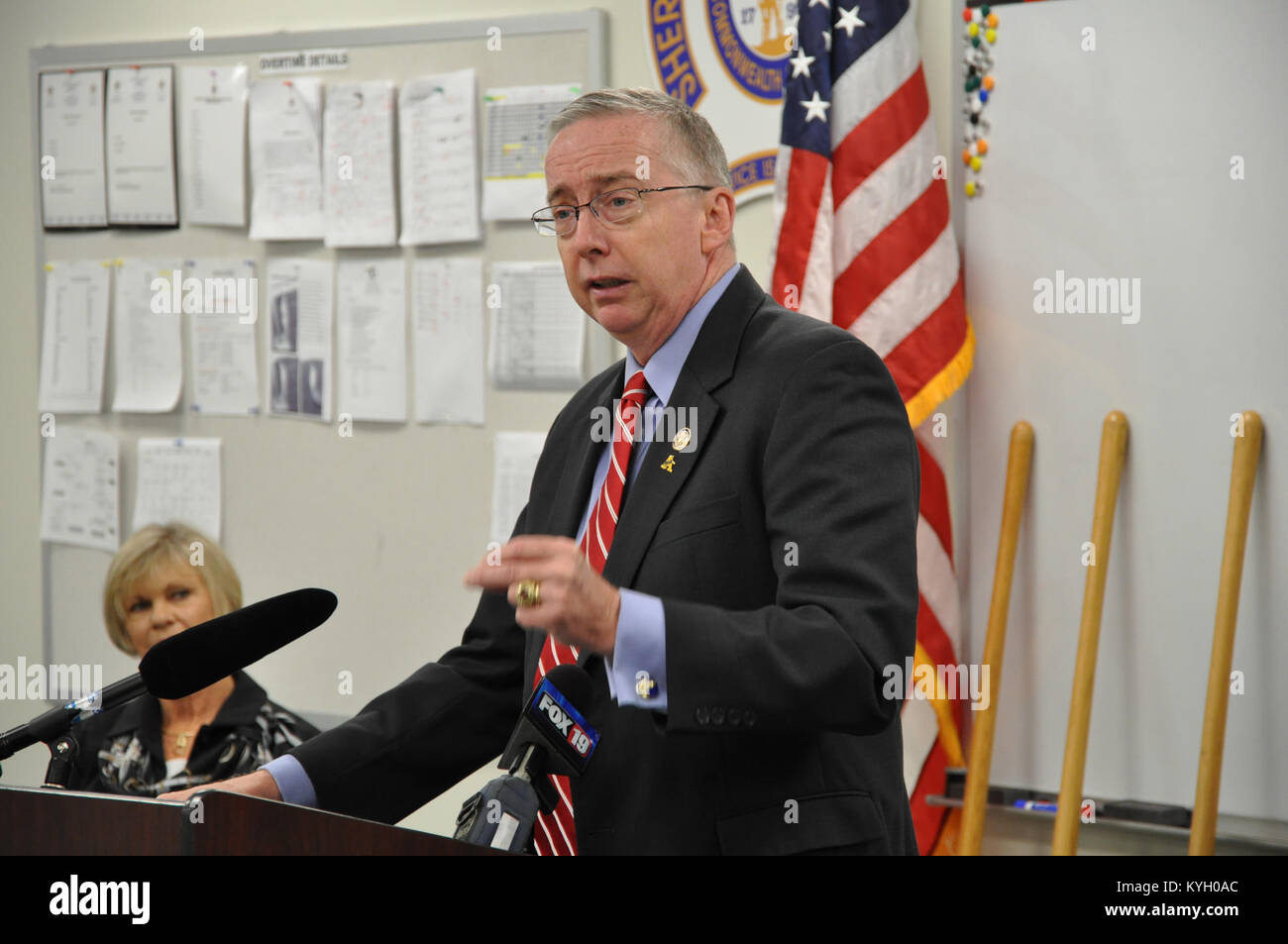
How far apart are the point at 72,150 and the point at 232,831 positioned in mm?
2891

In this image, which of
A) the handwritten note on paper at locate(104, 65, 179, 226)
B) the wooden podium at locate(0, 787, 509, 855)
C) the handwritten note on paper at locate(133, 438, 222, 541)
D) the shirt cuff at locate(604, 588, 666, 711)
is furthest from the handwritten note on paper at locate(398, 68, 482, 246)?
the wooden podium at locate(0, 787, 509, 855)

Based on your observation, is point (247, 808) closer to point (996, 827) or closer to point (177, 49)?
point (996, 827)

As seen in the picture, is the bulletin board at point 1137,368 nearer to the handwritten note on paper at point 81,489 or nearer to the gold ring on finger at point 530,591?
the gold ring on finger at point 530,591

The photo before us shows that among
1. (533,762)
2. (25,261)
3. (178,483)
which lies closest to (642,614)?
(533,762)

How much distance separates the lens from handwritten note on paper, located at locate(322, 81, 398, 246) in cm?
310

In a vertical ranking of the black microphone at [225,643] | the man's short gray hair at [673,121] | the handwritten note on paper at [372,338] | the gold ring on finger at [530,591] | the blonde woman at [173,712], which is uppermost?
the man's short gray hair at [673,121]

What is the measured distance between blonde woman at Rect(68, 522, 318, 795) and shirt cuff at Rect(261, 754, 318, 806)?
1009mm

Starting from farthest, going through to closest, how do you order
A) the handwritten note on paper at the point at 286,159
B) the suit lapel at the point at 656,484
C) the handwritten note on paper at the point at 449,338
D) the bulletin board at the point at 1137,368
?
the handwritten note on paper at the point at 286,159
the handwritten note on paper at the point at 449,338
the bulletin board at the point at 1137,368
the suit lapel at the point at 656,484

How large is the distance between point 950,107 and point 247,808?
205 centimetres

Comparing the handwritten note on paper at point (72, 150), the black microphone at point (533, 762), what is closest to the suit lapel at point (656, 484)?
the black microphone at point (533, 762)

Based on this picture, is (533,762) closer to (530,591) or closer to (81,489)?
(530,591)

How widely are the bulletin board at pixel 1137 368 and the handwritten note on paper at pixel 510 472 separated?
95cm

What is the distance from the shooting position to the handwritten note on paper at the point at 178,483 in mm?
3336
